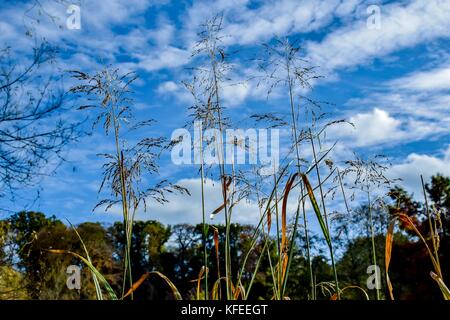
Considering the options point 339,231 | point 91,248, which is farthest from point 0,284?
point 91,248

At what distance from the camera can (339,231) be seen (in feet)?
9.66
